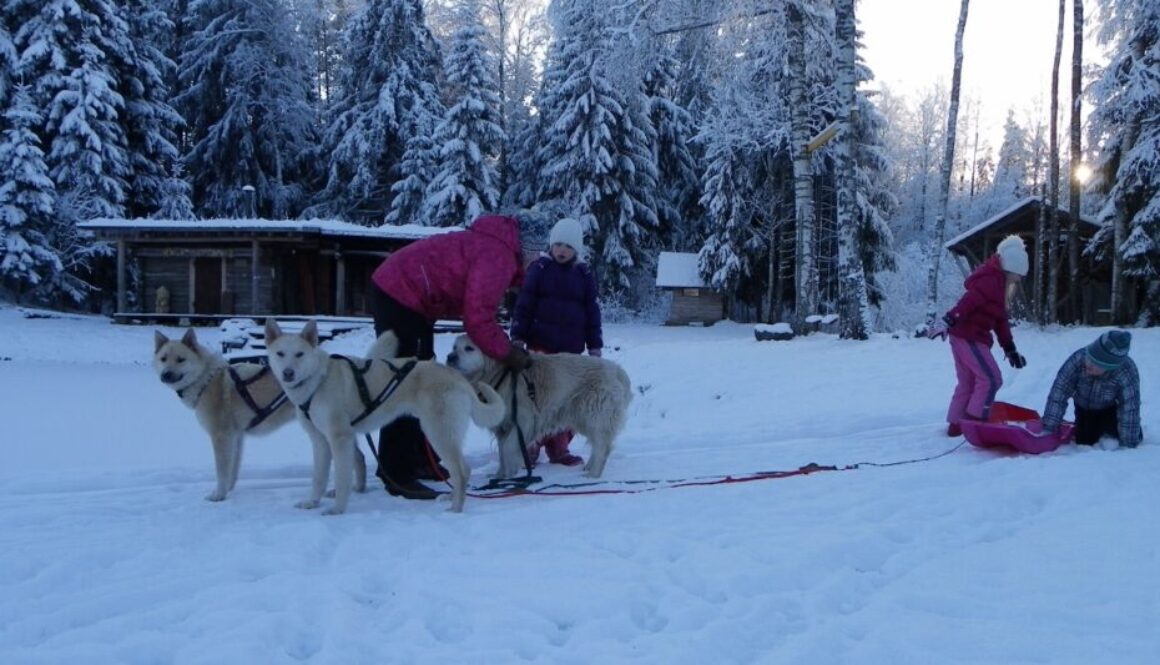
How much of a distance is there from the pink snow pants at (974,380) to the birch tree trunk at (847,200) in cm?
715

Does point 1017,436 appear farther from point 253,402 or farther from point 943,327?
point 253,402

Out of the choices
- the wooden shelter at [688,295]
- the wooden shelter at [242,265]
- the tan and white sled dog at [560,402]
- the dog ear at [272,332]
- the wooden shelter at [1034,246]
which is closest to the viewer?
the dog ear at [272,332]

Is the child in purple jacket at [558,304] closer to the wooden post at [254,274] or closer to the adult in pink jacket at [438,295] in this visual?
the adult in pink jacket at [438,295]

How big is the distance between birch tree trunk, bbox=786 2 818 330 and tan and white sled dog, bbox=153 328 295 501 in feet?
40.4

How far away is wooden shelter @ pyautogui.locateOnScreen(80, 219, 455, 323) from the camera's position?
2091 cm

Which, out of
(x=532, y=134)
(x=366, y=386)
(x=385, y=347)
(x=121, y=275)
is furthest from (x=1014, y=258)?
(x=532, y=134)

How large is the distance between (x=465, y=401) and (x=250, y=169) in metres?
29.8

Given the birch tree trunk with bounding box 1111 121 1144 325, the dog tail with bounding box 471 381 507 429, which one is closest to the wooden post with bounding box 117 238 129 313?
the dog tail with bounding box 471 381 507 429

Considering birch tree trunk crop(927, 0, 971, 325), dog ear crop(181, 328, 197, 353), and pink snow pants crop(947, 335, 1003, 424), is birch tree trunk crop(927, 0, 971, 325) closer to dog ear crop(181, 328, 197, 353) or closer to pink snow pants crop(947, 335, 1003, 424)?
pink snow pants crop(947, 335, 1003, 424)

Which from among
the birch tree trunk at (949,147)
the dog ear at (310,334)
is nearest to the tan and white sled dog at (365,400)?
the dog ear at (310,334)

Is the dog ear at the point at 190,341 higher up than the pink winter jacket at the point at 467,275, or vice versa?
the pink winter jacket at the point at 467,275

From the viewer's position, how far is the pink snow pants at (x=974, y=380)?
6.61 metres

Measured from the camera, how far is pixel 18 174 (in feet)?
73.3

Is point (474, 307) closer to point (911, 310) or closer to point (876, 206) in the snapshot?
point (876, 206)
